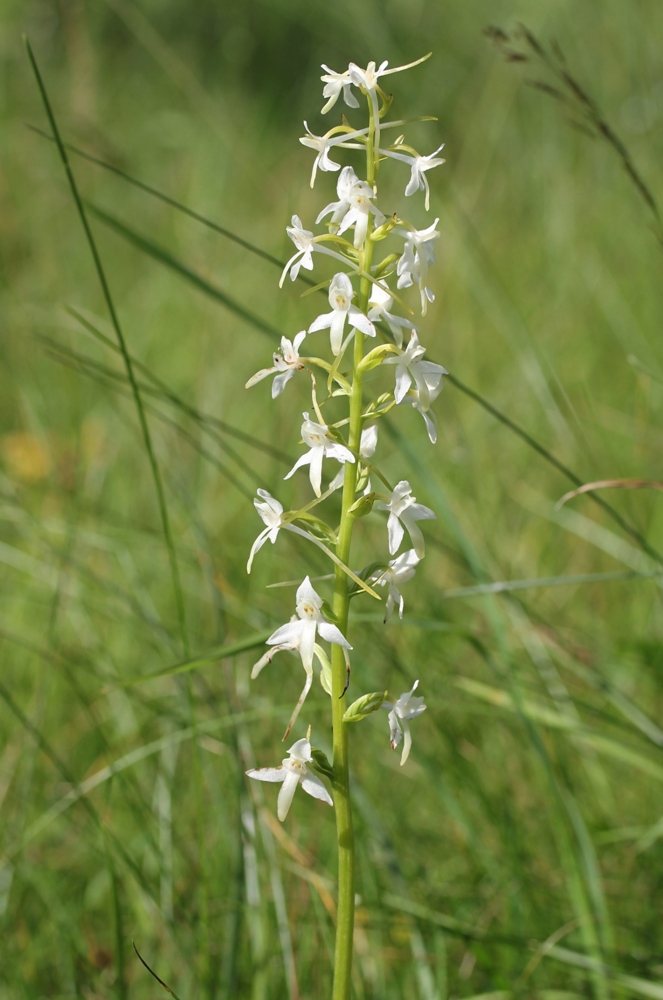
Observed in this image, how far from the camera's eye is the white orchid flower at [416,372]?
1.26 metres

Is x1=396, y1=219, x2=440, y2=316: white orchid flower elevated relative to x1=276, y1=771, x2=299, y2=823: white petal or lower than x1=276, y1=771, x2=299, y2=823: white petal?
elevated

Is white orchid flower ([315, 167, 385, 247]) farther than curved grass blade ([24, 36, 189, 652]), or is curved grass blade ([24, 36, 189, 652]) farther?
curved grass blade ([24, 36, 189, 652])

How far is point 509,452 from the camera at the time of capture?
13.6 ft

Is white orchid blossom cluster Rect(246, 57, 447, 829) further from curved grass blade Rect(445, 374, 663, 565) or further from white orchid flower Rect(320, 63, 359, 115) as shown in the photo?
curved grass blade Rect(445, 374, 663, 565)

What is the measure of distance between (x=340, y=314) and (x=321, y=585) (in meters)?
1.92

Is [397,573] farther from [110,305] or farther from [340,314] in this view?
[110,305]

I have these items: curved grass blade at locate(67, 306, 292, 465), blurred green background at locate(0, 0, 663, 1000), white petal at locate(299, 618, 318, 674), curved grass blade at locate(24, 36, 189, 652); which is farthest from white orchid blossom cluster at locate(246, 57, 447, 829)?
curved grass blade at locate(67, 306, 292, 465)

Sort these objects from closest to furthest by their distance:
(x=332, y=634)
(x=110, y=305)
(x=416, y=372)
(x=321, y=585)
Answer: (x=332, y=634)
(x=416, y=372)
(x=110, y=305)
(x=321, y=585)

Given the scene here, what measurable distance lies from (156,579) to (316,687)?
1171 mm

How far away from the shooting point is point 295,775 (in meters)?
1.25

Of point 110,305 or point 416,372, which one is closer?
point 416,372

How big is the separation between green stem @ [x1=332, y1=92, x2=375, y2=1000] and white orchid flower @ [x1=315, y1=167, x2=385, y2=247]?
14 millimetres

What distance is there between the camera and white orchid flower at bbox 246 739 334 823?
123 cm

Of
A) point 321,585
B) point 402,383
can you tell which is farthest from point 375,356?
point 321,585
